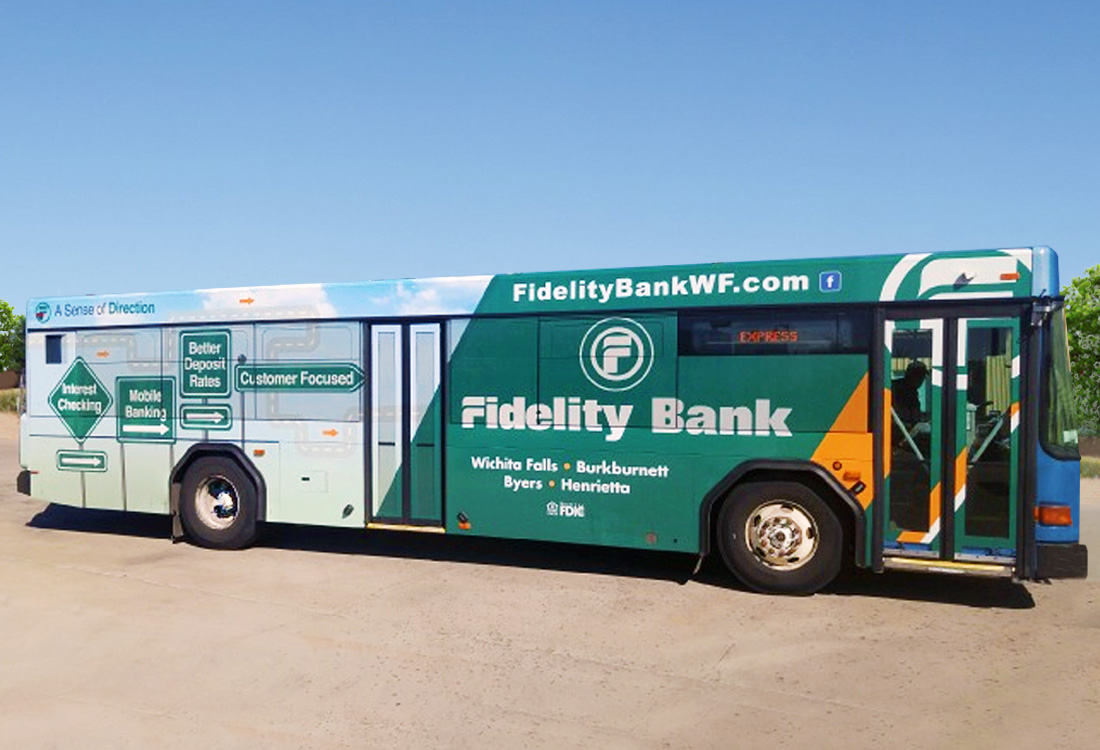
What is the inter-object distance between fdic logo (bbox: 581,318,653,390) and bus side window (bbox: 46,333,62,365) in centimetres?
641

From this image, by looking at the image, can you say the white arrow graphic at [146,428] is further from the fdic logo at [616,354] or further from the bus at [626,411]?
the fdic logo at [616,354]

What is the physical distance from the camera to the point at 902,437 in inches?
276

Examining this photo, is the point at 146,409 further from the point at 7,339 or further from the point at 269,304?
the point at 7,339

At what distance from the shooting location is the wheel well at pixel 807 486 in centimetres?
712

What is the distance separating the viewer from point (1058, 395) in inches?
266

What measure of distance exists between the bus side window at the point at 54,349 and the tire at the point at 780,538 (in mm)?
7791

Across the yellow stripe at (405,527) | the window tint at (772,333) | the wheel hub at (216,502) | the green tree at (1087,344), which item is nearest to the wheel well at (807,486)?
the window tint at (772,333)

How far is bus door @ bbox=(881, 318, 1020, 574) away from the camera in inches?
268

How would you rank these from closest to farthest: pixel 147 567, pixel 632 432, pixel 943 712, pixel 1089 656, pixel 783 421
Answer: pixel 943 712 < pixel 1089 656 < pixel 783 421 < pixel 632 432 < pixel 147 567

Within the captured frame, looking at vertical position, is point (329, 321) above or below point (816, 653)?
above

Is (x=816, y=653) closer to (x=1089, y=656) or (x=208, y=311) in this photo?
(x=1089, y=656)

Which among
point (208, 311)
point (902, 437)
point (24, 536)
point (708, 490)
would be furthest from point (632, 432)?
point (24, 536)

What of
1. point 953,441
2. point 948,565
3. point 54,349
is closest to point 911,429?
point 953,441

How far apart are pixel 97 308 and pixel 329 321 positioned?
3147 mm
